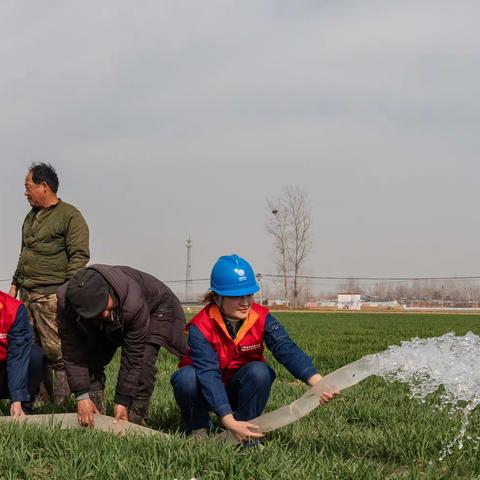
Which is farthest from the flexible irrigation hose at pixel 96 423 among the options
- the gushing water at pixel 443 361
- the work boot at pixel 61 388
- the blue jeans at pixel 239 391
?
the work boot at pixel 61 388

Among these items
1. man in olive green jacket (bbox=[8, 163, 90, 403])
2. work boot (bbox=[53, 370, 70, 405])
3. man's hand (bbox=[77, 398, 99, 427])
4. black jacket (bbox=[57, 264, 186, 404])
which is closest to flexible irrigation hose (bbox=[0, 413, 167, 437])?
man's hand (bbox=[77, 398, 99, 427])

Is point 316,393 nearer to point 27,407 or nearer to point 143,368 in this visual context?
point 143,368

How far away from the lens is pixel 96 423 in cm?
412

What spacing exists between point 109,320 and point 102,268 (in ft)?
1.01

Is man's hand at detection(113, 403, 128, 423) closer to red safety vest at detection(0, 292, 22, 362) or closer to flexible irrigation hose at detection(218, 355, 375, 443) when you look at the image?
flexible irrigation hose at detection(218, 355, 375, 443)

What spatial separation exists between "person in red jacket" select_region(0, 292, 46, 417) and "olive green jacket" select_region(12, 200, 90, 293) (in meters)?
1.25

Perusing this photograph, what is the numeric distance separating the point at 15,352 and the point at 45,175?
6.07 feet

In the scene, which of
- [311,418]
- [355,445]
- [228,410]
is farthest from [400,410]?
[228,410]

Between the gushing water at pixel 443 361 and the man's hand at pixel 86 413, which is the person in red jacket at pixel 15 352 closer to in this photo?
the man's hand at pixel 86 413

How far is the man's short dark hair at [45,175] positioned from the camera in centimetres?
598

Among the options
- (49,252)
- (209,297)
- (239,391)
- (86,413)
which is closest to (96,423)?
(86,413)

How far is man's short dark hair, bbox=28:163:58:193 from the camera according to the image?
5.98 m

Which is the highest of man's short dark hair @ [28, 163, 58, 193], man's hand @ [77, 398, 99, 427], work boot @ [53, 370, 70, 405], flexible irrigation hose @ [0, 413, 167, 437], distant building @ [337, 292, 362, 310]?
man's short dark hair @ [28, 163, 58, 193]

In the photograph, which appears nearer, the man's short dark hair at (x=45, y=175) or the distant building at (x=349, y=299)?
the man's short dark hair at (x=45, y=175)
